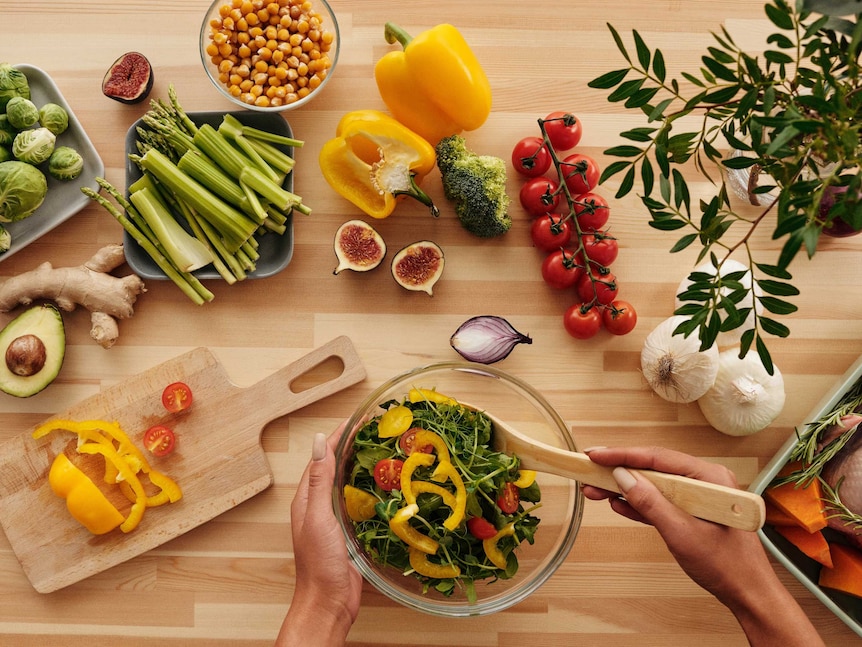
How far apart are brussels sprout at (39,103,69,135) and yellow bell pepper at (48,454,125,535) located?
1.12 metres

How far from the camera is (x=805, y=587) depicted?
2.27 m

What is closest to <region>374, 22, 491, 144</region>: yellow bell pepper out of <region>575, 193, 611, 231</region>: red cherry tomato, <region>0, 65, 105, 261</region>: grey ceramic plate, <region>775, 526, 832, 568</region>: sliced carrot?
<region>575, 193, 611, 231</region>: red cherry tomato

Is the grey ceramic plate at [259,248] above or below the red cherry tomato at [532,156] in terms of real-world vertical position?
below

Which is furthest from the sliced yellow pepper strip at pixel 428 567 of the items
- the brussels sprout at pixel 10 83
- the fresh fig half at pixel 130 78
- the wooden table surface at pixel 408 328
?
the brussels sprout at pixel 10 83

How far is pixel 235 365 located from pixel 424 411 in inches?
31.4

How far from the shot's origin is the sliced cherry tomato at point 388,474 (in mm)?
1793

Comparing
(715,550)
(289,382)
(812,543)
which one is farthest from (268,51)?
(812,543)

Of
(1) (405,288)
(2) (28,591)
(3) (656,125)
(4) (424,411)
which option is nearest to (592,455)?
(4) (424,411)

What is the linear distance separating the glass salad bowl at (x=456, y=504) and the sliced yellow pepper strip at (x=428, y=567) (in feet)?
0.05

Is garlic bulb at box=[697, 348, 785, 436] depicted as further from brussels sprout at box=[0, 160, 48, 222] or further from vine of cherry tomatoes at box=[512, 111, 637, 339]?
brussels sprout at box=[0, 160, 48, 222]

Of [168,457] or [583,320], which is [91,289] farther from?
[583,320]

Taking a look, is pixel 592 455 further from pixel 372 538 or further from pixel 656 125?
pixel 656 125

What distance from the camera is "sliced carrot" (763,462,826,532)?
2.04m

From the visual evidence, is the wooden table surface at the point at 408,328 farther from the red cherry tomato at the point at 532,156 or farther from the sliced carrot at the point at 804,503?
the sliced carrot at the point at 804,503
